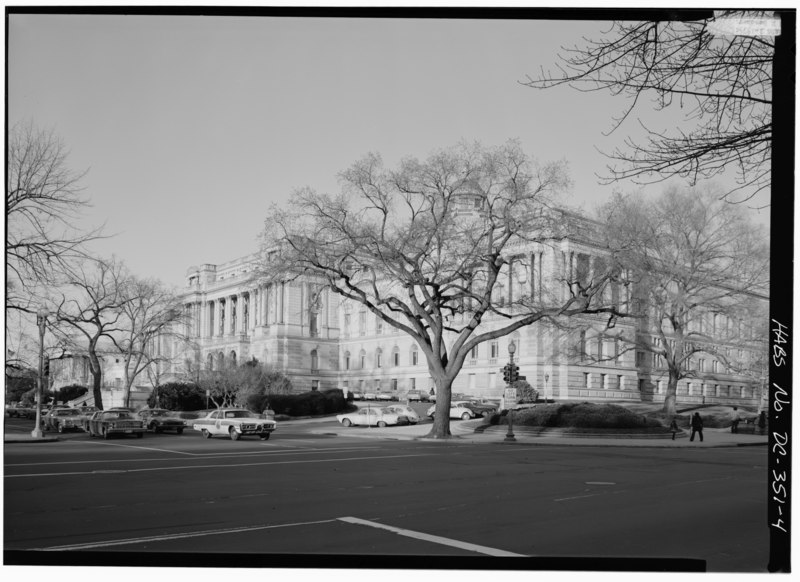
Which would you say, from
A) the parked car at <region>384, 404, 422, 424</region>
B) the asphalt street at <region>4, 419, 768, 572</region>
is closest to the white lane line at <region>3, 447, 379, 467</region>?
the asphalt street at <region>4, 419, 768, 572</region>

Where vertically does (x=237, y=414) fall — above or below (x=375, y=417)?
above

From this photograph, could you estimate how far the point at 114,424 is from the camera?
115ft

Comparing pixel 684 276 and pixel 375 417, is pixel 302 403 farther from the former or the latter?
pixel 684 276

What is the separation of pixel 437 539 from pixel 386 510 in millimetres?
2390

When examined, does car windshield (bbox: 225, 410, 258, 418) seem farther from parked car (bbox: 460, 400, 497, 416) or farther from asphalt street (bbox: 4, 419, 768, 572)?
parked car (bbox: 460, 400, 497, 416)

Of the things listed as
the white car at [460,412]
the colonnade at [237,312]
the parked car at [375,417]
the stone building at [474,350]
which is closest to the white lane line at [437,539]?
the stone building at [474,350]

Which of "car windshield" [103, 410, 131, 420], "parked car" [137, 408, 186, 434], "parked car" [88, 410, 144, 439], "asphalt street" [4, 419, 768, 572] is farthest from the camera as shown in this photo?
"parked car" [137, 408, 186, 434]

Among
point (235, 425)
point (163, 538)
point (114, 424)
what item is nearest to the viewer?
point (163, 538)

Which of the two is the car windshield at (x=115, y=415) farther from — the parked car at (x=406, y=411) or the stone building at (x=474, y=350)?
the parked car at (x=406, y=411)

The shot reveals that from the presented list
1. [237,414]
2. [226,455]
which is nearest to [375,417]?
[237,414]

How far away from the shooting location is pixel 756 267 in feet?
87.1

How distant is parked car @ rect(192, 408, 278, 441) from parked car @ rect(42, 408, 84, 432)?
8700 millimetres

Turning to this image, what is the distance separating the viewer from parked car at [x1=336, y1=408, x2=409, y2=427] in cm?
4275

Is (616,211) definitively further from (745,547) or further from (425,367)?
(745,547)
